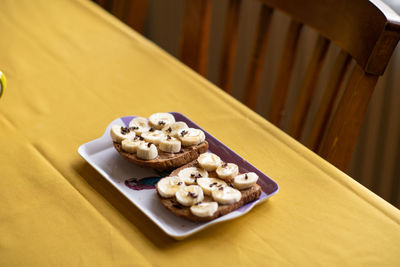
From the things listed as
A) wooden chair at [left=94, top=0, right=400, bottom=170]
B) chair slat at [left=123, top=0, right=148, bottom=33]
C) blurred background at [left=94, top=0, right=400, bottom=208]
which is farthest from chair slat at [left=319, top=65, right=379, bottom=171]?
chair slat at [left=123, top=0, right=148, bottom=33]

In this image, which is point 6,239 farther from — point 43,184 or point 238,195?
point 238,195

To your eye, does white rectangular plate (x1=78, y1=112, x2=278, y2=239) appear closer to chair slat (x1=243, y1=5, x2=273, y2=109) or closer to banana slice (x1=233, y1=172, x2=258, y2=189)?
banana slice (x1=233, y1=172, x2=258, y2=189)

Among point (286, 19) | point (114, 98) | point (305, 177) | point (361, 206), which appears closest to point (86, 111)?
point (114, 98)

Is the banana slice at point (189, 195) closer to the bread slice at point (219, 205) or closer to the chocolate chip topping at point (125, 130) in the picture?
the bread slice at point (219, 205)

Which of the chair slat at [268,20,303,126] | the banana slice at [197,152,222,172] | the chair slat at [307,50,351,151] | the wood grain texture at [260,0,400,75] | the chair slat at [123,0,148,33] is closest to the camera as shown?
the banana slice at [197,152,222,172]

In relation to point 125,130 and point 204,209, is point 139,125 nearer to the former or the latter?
point 125,130

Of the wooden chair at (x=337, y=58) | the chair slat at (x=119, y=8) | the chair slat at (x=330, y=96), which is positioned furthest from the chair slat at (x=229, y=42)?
the chair slat at (x=119, y=8)
